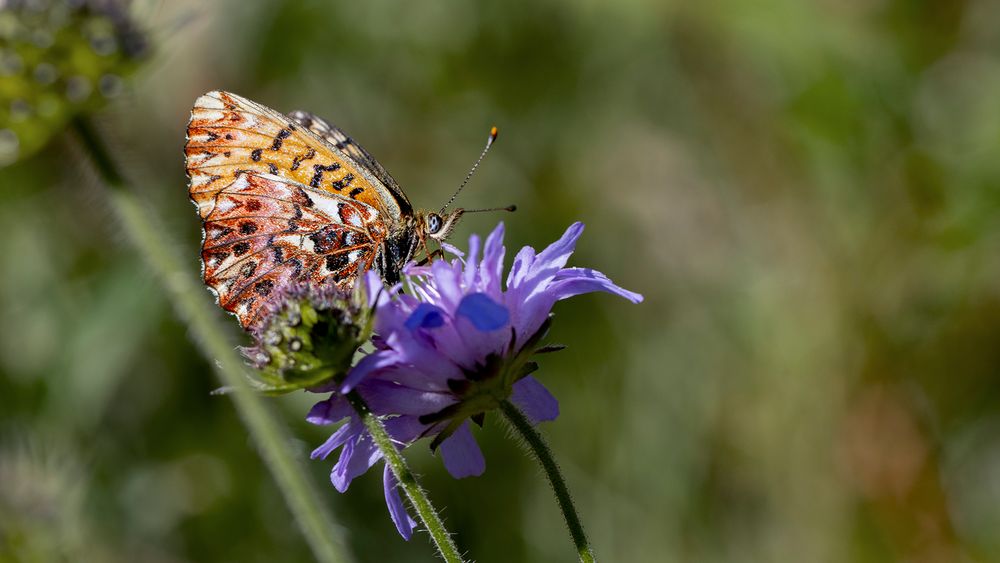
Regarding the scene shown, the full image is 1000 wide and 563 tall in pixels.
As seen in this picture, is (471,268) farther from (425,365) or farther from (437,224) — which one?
(437,224)

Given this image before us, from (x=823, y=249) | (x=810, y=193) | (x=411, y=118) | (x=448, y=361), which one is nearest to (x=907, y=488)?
(x=823, y=249)

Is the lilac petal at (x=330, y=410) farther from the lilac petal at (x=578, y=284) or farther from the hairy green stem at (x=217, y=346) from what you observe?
the lilac petal at (x=578, y=284)

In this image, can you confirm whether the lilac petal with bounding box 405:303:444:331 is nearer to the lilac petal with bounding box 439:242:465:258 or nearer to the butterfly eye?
the lilac petal with bounding box 439:242:465:258

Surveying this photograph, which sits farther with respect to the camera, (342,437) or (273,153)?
(273,153)

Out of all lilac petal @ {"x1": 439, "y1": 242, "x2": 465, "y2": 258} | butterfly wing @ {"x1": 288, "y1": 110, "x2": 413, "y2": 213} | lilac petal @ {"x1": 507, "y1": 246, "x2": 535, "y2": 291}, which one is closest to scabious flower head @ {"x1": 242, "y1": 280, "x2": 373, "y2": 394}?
lilac petal @ {"x1": 507, "y1": 246, "x2": 535, "y2": 291}

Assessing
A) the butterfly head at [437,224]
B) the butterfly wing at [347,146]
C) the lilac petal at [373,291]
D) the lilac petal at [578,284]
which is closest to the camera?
the lilac petal at [373,291]

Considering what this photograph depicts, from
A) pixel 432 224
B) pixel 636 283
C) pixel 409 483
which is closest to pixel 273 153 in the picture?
pixel 432 224

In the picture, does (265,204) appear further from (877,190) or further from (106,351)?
(877,190)

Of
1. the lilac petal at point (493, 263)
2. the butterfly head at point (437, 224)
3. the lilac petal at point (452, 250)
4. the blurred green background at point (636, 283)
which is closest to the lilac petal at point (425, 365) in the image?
the lilac petal at point (493, 263)
